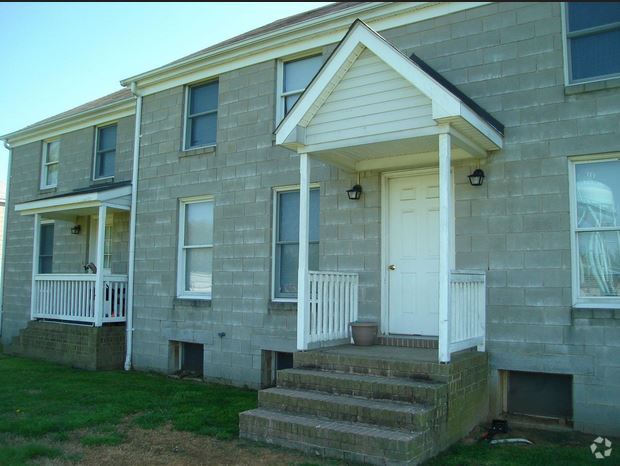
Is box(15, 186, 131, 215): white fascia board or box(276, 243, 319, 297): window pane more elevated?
box(15, 186, 131, 215): white fascia board

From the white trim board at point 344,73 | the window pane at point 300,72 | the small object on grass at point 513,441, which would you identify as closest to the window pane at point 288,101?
the window pane at point 300,72

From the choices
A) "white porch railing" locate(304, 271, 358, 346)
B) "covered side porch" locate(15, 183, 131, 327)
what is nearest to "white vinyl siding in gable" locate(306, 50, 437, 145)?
"white porch railing" locate(304, 271, 358, 346)

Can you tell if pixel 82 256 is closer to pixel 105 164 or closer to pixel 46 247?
pixel 46 247

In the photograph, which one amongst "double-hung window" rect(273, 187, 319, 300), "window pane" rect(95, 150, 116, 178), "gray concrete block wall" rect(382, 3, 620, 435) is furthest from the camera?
"window pane" rect(95, 150, 116, 178)

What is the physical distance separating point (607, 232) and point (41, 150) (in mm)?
13568

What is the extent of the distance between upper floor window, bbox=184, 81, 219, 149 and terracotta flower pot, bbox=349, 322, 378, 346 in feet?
15.7

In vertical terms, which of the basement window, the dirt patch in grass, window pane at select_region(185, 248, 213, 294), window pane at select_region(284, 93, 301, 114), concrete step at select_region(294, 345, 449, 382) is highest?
window pane at select_region(284, 93, 301, 114)

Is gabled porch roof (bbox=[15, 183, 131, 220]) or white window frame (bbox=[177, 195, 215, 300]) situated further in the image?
gabled porch roof (bbox=[15, 183, 131, 220])

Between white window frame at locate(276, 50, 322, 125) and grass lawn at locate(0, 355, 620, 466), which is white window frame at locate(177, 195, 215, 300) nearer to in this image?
grass lawn at locate(0, 355, 620, 466)

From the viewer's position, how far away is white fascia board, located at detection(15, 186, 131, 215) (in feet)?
37.5

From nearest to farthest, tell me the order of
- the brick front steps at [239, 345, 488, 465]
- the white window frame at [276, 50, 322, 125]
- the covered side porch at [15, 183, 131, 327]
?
the brick front steps at [239, 345, 488, 465] → the white window frame at [276, 50, 322, 125] → the covered side porch at [15, 183, 131, 327]

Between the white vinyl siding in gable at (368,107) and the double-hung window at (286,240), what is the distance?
218 cm

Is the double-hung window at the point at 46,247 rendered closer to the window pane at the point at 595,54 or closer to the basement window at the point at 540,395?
the basement window at the point at 540,395

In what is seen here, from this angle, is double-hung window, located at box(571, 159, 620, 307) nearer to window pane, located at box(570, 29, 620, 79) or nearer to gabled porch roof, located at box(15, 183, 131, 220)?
window pane, located at box(570, 29, 620, 79)
